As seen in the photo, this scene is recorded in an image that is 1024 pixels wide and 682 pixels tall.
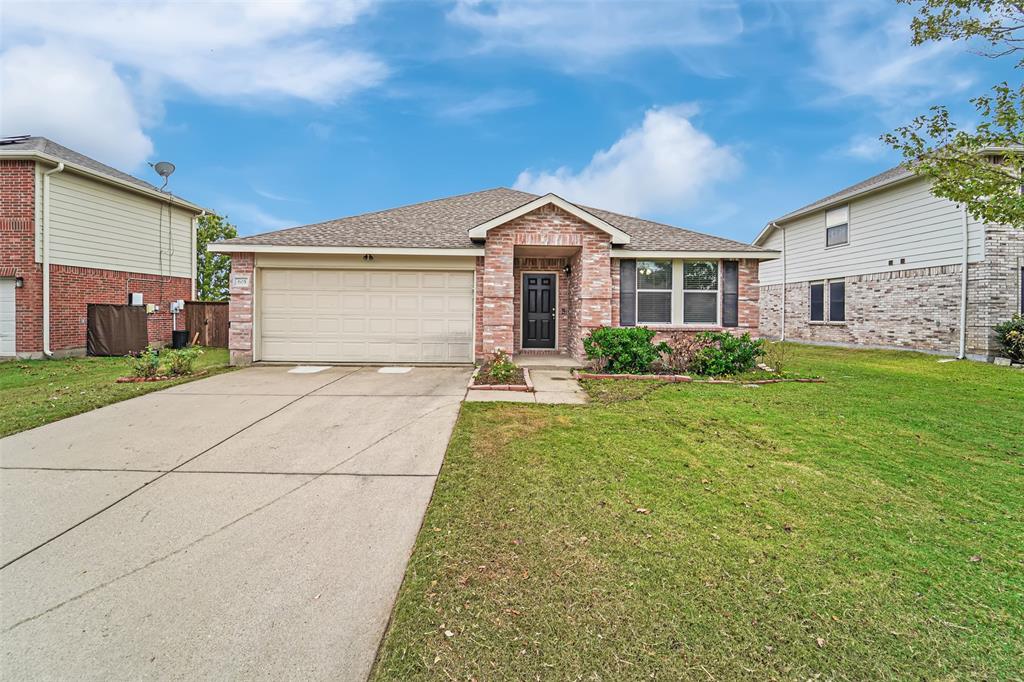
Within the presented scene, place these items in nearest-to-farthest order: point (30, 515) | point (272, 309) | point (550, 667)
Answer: point (550, 667) < point (30, 515) < point (272, 309)

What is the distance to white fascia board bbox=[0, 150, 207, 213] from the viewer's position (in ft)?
36.9

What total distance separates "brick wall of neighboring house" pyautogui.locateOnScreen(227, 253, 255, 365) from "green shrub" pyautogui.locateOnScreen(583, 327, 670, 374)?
321 inches

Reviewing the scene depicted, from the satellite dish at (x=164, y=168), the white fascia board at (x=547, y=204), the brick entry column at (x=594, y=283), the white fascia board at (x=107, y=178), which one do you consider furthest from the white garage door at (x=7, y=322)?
the brick entry column at (x=594, y=283)

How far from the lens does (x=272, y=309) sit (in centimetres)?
1055

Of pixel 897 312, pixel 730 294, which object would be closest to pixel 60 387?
pixel 730 294

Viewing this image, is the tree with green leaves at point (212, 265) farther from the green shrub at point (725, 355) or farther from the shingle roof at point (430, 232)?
the green shrub at point (725, 355)

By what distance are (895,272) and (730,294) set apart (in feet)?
24.6

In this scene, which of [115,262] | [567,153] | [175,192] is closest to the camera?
[115,262]

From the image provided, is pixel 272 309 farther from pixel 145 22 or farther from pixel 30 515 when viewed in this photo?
pixel 30 515

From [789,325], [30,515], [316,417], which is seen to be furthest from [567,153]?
[30,515]

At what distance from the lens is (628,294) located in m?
10.8

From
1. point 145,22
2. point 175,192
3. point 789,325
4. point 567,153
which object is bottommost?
point 789,325

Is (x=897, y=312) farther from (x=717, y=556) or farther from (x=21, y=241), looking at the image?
(x=21, y=241)

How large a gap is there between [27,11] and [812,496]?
15.5 meters
